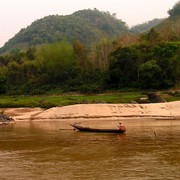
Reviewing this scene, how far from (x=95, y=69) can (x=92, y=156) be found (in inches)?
2005

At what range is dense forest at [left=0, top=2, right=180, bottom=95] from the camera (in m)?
61.4

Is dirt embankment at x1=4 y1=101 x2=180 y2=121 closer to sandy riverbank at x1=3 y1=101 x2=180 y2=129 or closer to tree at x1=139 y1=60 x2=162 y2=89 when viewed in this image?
sandy riverbank at x1=3 y1=101 x2=180 y2=129

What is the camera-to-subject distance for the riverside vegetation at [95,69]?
199ft

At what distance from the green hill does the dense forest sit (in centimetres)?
3604

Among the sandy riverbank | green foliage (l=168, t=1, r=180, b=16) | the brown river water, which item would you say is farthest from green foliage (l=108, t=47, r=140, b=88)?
green foliage (l=168, t=1, r=180, b=16)

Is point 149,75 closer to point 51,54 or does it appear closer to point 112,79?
point 112,79

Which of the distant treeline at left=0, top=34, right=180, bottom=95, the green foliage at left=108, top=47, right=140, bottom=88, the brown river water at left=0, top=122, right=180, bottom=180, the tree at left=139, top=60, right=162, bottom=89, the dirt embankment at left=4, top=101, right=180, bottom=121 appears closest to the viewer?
the brown river water at left=0, top=122, right=180, bottom=180

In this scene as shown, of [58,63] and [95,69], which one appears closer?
[95,69]

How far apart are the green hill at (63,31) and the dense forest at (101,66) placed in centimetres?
3604

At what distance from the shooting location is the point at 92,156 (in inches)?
877

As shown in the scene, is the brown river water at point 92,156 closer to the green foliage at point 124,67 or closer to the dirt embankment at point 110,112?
the dirt embankment at point 110,112

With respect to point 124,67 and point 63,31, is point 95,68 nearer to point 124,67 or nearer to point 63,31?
point 124,67

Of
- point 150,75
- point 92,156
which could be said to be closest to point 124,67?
point 150,75

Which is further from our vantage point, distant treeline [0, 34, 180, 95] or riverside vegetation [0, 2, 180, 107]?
distant treeline [0, 34, 180, 95]
